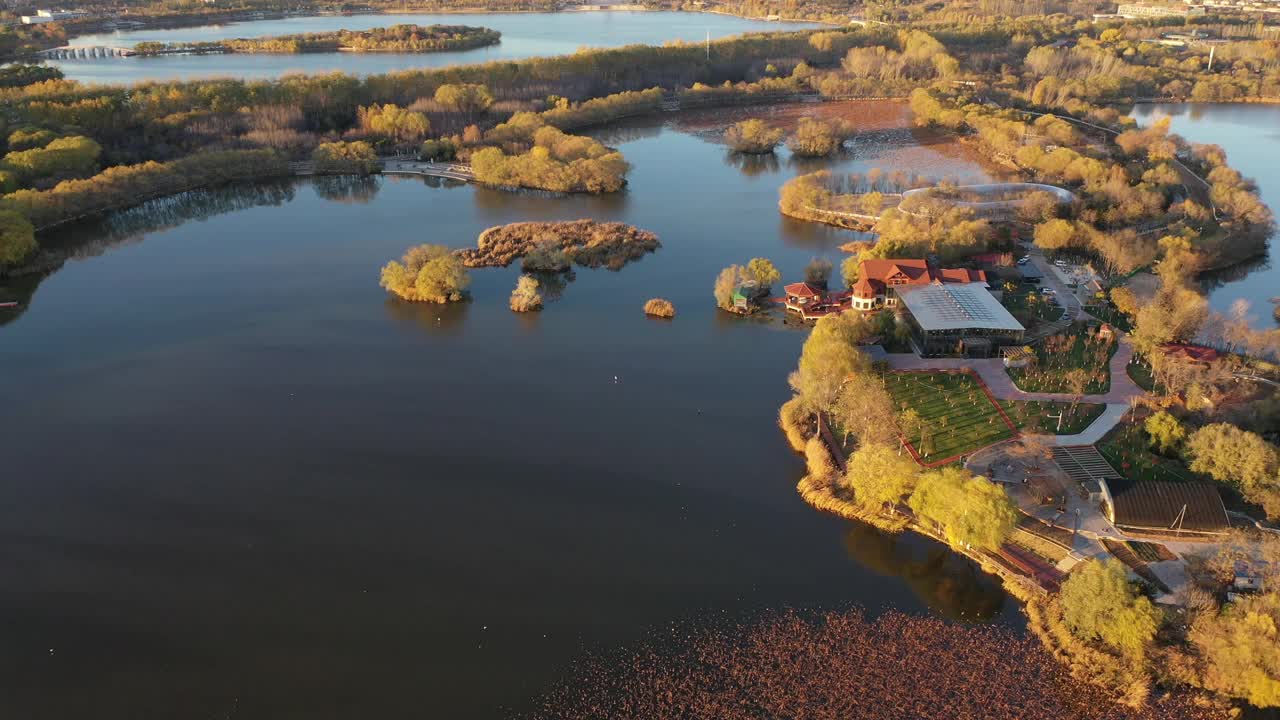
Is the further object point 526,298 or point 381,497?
point 526,298

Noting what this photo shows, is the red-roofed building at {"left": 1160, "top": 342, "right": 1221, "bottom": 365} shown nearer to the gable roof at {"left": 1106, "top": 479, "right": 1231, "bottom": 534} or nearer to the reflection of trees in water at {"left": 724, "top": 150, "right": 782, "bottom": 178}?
the gable roof at {"left": 1106, "top": 479, "right": 1231, "bottom": 534}

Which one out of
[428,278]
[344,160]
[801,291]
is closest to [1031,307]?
[801,291]

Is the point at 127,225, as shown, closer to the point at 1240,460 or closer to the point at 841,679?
the point at 841,679

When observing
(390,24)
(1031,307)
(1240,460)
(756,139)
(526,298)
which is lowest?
(1240,460)

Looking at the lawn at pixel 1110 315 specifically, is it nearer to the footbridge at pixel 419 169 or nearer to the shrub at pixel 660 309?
the shrub at pixel 660 309

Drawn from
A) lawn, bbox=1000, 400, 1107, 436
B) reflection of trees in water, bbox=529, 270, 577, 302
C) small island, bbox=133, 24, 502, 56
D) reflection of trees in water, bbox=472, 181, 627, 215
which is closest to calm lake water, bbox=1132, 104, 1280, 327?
lawn, bbox=1000, 400, 1107, 436
